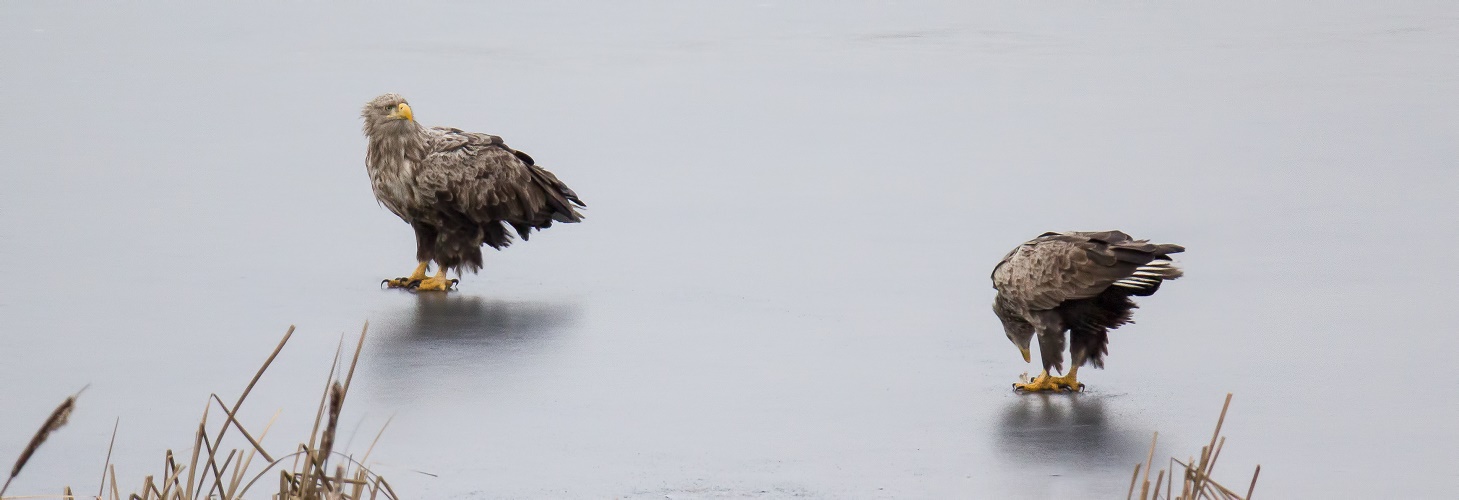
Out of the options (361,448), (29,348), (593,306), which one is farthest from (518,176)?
(361,448)

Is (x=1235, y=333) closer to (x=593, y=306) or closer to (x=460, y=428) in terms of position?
(x=593, y=306)

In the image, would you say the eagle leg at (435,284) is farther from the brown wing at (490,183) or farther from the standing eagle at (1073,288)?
the standing eagle at (1073,288)

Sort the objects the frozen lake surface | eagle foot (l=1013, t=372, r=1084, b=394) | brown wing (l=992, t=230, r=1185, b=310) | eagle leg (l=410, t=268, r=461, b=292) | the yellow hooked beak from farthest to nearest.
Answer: eagle leg (l=410, t=268, r=461, b=292) → the yellow hooked beak → eagle foot (l=1013, t=372, r=1084, b=394) → brown wing (l=992, t=230, r=1185, b=310) → the frozen lake surface

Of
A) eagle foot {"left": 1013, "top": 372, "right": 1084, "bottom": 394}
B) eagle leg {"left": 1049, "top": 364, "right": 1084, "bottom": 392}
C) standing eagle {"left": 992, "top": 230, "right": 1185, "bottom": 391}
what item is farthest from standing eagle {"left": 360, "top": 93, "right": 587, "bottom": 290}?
eagle leg {"left": 1049, "top": 364, "right": 1084, "bottom": 392}

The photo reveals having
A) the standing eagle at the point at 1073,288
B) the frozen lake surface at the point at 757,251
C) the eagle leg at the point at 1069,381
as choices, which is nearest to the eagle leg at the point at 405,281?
the frozen lake surface at the point at 757,251

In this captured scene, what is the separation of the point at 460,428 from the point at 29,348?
2673 mm

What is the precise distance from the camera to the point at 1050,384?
8.23 m

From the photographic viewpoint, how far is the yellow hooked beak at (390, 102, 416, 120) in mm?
10367

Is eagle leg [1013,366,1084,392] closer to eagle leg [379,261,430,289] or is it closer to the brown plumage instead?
the brown plumage

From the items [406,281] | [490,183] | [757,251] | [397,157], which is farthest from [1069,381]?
[397,157]

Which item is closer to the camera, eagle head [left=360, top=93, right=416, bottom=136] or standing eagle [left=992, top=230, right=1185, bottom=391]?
standing eagle [left=992, top=230, right=1185, bottom=391]

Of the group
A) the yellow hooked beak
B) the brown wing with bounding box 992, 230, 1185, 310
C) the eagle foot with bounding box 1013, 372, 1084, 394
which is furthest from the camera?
the yellow hooked beak

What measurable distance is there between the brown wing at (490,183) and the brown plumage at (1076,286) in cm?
340

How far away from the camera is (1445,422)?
7.64m
